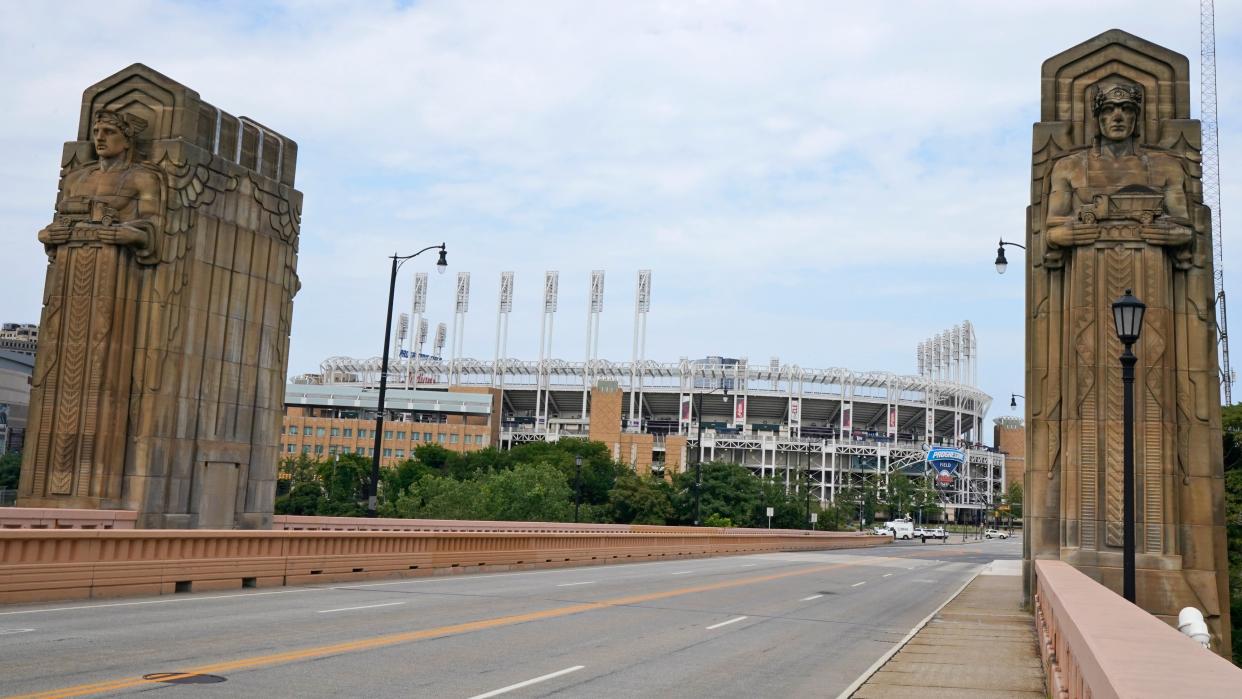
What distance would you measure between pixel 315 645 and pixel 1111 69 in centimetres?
2090

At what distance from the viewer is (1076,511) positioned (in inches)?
901

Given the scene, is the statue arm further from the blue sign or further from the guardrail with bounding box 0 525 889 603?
the blue sign

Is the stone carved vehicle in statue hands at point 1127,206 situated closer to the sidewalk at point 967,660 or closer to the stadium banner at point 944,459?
the sidewalk at point 967,660

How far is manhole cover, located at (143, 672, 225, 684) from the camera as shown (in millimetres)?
10039

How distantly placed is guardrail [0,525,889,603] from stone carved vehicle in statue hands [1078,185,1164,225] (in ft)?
56.5

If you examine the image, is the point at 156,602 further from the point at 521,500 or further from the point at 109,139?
the point at 521,500

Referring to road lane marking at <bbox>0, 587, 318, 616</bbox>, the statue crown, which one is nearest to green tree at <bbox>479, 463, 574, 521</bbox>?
the statue crown

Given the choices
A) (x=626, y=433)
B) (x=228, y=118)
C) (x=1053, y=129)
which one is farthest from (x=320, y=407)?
(x=1053, y=129)

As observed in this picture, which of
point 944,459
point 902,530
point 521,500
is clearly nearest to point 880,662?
point 521,500

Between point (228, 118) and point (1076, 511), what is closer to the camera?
point (1076, 511)

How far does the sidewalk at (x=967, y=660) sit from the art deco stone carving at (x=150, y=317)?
19.3 m

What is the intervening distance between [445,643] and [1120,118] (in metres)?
18.3

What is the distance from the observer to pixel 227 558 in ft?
68.3

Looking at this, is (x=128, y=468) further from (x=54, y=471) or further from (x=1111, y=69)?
(x=1111, y=69)
